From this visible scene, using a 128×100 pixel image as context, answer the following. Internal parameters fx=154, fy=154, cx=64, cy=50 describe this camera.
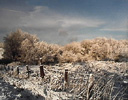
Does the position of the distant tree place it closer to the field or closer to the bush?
the bush

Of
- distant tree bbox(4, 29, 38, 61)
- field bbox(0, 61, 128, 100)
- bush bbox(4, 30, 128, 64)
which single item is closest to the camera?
field bbox(0, 61, 128, 100)

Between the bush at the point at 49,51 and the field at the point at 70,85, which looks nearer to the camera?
the field at the point at 70,85

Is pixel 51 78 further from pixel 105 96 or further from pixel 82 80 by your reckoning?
pixel 105 96

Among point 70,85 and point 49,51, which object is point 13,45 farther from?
point 70,85

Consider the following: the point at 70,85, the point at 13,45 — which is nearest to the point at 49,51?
the point at 13,45

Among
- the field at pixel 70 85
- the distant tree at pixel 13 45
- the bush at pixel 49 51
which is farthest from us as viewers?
the distant tree at pixel 13 45

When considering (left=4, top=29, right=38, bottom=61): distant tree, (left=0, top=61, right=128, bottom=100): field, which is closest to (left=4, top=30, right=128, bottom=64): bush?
(left=4, top=29, right=38, bottom=61): distant tree

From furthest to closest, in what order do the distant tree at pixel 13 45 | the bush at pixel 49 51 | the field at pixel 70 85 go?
the distant tree at pixel 13 45 < the bush at pixel 49 51 < the field at pixel 70 85

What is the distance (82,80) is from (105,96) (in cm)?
191

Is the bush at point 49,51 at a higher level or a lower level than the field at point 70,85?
higher

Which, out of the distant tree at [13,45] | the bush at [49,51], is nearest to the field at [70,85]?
the bush at [49,51]

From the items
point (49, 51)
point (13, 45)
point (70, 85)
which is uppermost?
point (13, 45)

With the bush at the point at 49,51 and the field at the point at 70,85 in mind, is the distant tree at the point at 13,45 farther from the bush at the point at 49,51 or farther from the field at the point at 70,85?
the field at the point at 70,85

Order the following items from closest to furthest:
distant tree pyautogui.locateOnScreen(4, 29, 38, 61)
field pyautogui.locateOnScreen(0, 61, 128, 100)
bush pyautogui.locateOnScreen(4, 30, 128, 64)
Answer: field pyautogui.locateOnScreen(0, 61, 128, 100) → bush pyautogui.locateOnScreen(4, 30, 128, 64) → distant tree pyautogui.locateOnScreen(4, 29, 38, 61)
